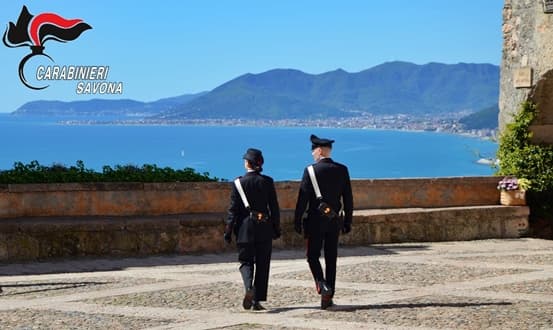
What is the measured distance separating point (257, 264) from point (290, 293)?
90 centimetres

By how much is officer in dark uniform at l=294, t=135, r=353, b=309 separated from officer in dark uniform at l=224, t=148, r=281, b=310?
0.89 ft

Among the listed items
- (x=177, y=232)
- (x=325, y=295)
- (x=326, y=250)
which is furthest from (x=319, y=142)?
(x=177, y=232)

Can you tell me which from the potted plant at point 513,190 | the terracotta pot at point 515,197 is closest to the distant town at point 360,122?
the potted plant at point 513,190

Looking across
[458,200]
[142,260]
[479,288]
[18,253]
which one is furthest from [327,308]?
[458,200]

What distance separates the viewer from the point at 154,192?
13234mm

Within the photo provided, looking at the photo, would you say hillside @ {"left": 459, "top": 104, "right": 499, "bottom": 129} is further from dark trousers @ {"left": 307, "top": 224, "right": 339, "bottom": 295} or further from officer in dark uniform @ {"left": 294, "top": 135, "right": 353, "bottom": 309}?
dark trousers @ {"left": 307, "top": 224, "right": 339, "bottom": 295}

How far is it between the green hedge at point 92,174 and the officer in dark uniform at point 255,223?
5.44 m

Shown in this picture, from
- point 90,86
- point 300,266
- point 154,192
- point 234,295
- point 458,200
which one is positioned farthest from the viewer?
point 90,86

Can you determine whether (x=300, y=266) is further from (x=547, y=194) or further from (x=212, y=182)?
(x=547, y=194)

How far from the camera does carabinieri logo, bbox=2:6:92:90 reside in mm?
17906

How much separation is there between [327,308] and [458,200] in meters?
7.36

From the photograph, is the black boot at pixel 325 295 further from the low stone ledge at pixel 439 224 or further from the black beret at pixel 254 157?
the low stone ledge at pixel 439 224

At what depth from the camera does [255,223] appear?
8.18 m

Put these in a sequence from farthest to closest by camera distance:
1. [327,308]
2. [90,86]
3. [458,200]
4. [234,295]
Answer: [90,86]
[458,200]
[234,295]
[327,308]
